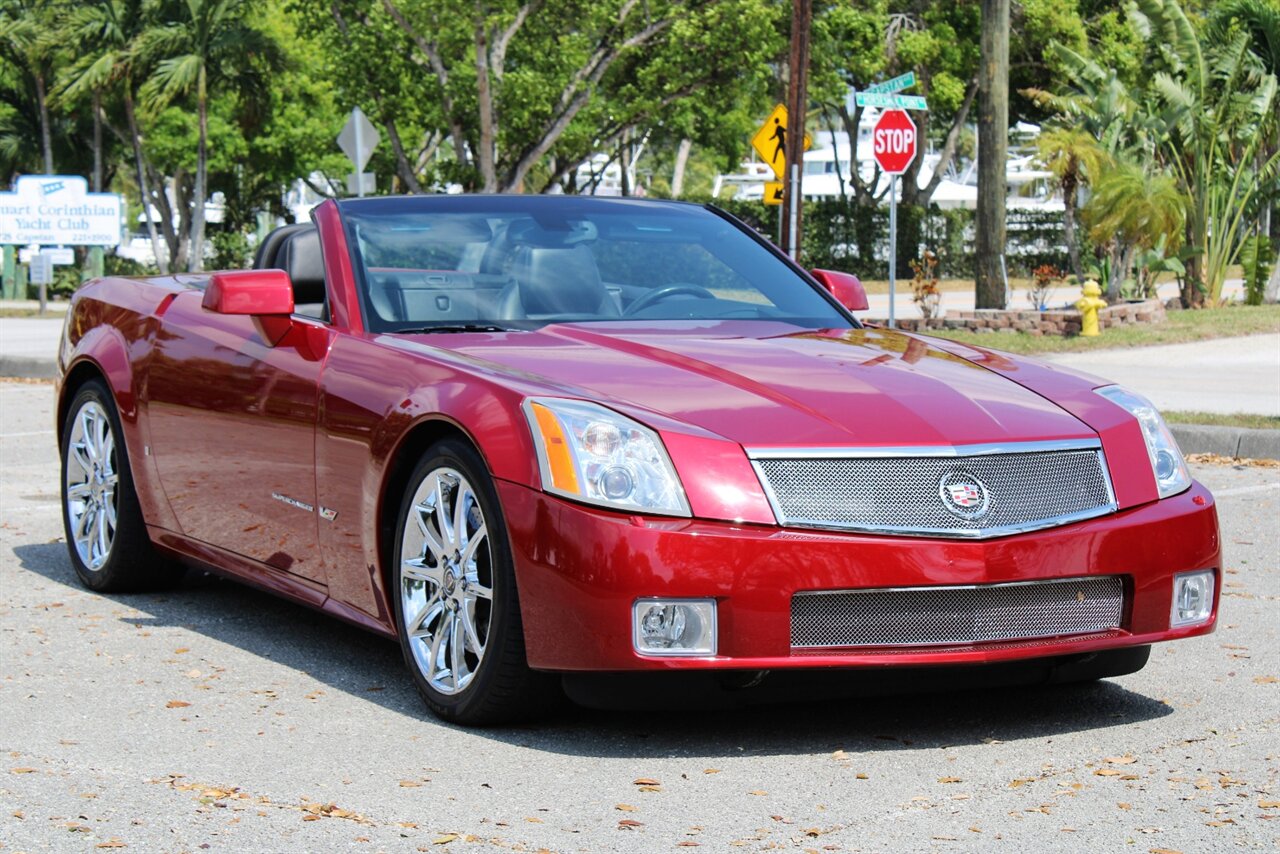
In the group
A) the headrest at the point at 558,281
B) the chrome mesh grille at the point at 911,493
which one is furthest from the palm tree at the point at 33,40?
the chrome mesh grille at the point at 911,493

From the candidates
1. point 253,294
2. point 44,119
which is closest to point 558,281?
point 253,294

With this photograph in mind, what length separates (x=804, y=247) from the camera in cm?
4481

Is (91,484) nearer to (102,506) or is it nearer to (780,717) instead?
(102,506)

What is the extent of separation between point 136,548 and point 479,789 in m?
2.93

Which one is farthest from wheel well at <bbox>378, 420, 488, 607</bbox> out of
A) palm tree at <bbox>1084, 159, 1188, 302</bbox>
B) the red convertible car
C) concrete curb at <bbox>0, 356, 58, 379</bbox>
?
palm tree at <bbox>1084, 159, 1188, 302</bbox>

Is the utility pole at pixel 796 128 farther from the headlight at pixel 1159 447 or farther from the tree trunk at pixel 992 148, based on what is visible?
the headlight at pixel 1159 447

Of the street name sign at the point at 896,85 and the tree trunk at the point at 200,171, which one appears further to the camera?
the tree trunk at the point at 200,171

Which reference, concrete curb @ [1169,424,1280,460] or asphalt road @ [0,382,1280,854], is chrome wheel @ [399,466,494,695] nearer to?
asphalt road @ [0,382,1280,854]

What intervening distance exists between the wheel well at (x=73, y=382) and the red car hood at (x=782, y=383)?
225cm

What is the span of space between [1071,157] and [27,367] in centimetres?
1495

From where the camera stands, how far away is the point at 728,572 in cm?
438

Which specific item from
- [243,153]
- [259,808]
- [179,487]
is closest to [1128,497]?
[259,808]

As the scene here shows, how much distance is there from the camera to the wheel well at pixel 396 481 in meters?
5.03

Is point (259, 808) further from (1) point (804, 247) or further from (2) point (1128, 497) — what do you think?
(1) point (804, 247)
